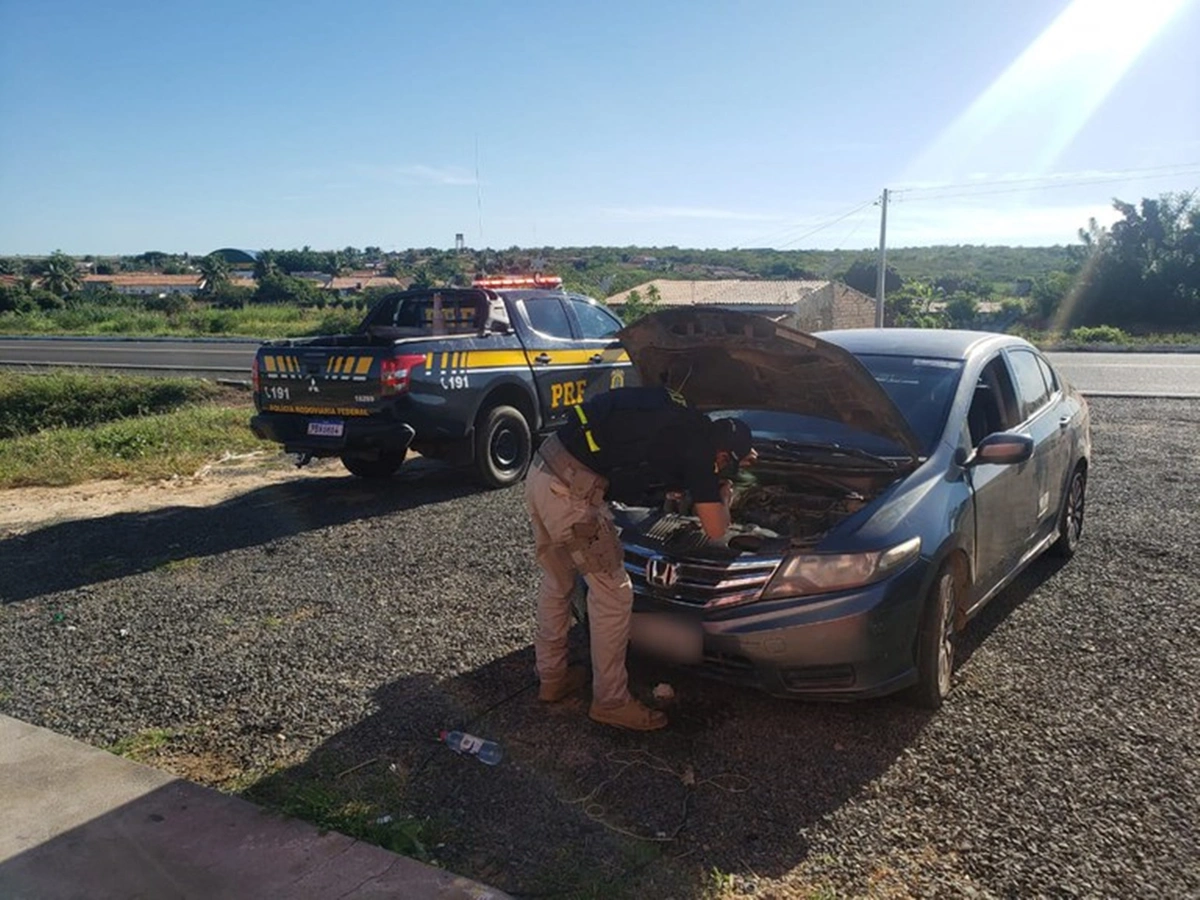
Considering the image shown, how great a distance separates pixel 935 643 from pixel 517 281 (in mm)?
7380

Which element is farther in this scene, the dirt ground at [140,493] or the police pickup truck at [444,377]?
the dirt ground at [140,493]

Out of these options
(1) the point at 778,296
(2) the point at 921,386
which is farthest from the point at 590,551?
(1) the point at 778,296

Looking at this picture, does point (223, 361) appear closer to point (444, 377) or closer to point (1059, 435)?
point (444, 377)

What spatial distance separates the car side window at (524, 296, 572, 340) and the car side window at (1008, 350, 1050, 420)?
16.2ft

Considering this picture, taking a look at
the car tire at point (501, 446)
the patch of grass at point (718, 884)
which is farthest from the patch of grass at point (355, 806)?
the car tire at point (501, 446)

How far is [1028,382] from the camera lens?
5.59m

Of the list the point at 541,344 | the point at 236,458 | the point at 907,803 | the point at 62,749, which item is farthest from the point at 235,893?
the point at 236,458

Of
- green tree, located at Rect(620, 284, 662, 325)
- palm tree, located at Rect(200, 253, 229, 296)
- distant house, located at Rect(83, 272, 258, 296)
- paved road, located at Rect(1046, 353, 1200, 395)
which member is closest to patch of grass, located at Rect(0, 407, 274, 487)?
paved road, located at Rect(1046, 353, 1200, 395)

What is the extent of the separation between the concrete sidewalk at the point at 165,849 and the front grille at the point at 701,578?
1463mm

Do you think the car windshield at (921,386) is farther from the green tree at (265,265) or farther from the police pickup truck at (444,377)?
the green tree at (265,265)

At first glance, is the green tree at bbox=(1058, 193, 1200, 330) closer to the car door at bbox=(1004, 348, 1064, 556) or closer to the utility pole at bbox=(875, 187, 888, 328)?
the utility pole at bbox=(875, 187, 888, 328)

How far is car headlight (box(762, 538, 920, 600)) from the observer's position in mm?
3725

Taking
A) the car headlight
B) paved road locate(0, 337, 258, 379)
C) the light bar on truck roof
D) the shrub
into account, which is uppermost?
the light bar on truck roof

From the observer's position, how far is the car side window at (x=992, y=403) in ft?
15.9
